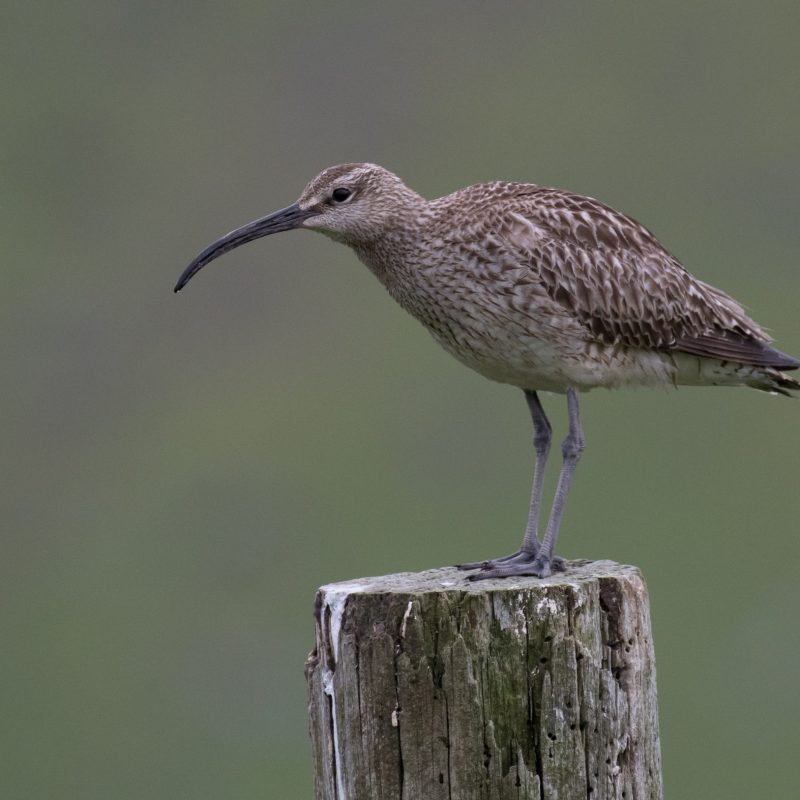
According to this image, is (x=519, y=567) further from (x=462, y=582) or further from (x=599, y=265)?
(x=599, y=265)

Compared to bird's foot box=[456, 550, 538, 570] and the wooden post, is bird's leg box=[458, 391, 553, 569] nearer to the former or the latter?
bird's foot box=[456, 550, 538, 570]

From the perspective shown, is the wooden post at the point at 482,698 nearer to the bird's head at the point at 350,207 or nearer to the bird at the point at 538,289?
the bird at the point at 538,289

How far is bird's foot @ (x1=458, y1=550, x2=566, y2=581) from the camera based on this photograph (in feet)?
33.7

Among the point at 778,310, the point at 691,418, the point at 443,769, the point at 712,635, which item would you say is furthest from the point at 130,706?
the point at 443,769

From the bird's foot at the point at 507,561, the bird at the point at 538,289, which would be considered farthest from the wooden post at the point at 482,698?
the bird at the point at 538,289

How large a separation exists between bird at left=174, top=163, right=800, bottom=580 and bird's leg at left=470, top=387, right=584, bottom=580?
0.04 ft

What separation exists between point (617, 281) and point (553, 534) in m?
1.81

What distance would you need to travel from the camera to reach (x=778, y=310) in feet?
165

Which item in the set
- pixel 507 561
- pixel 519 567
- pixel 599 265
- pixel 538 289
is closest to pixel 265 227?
pixel 538 289

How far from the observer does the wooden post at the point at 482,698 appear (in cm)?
857

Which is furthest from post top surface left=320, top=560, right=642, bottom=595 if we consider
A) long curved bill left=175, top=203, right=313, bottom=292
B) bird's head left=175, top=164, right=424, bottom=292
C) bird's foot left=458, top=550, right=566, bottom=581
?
long curved bill left=175, top=203, right=313, bottom=292

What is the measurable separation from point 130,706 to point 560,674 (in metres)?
28.5

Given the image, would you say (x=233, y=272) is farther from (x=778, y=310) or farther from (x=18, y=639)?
(x=778, y=310)

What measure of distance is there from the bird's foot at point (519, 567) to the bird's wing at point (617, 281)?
63.1 inches
